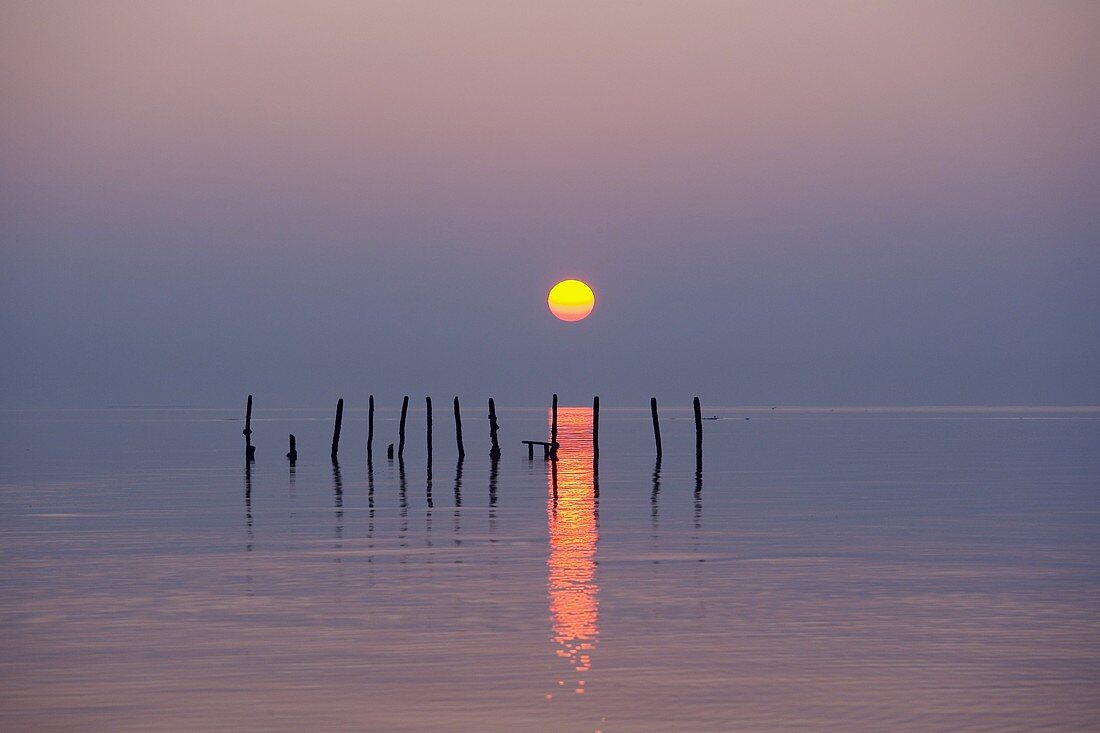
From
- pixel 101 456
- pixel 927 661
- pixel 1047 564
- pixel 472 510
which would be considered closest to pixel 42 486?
pixel 472 510

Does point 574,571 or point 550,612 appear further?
point 574,571

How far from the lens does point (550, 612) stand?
17.8 meters

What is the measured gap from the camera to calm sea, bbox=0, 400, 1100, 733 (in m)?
12.4

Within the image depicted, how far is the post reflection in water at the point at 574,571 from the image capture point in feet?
50.8

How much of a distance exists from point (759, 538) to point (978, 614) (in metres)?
9.68

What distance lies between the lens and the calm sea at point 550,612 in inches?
490

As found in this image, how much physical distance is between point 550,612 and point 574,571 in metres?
4.28

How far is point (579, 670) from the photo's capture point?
14055mm

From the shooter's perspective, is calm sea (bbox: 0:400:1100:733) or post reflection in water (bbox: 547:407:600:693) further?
post reflection in water (bbox: 547:407:600:693)

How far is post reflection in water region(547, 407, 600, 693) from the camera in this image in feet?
50.8

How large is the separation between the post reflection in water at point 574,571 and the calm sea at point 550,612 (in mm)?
83

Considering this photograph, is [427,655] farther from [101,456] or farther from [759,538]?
[101,456]

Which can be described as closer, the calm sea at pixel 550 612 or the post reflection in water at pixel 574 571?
the calm sea at pixel 550 612

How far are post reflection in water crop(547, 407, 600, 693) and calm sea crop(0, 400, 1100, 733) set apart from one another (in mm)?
83
